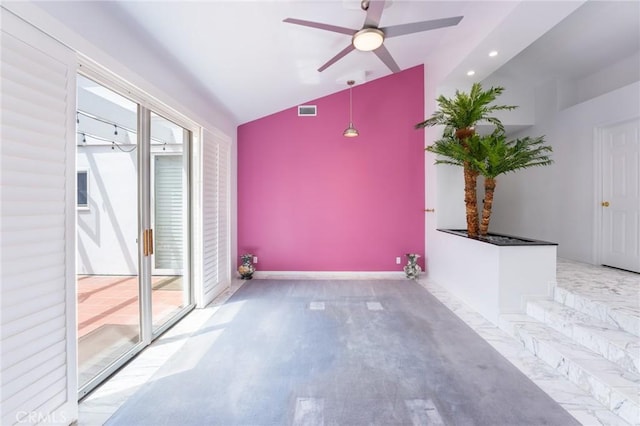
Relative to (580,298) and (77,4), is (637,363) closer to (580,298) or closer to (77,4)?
(580,298)

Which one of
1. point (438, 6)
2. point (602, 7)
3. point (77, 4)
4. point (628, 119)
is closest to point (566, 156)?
point (628, 119)

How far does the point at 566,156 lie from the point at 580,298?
10.4 feet

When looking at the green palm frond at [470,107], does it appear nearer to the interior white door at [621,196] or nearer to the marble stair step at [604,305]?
the interior white door at [621,196]

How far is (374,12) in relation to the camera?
219cm

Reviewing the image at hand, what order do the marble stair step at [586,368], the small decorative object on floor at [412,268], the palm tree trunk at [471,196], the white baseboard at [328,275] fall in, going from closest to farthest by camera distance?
the marble stair step at [586,368] < the palm tree trunk at [471,196] < the small decorative object on floor at [412,268] < the white baseboard at [328,275]

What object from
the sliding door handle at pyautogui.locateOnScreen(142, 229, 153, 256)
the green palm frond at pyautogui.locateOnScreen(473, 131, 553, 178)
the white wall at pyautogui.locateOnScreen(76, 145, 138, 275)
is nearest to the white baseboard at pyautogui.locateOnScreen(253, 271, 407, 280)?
the white wall at pyautogui.locateOnScreen(76, 145, 138, 275)

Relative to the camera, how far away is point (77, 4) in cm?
169

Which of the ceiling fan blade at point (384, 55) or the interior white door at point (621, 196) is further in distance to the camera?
the interior white door at point (621, 196)

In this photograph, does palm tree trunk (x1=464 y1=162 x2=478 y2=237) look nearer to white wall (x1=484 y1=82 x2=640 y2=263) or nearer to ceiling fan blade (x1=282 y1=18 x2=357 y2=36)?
white wall (x1=484 y1=82 x2=640 y2=263)

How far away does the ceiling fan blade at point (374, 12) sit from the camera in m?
2.05

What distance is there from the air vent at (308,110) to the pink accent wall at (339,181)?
0.26 feet

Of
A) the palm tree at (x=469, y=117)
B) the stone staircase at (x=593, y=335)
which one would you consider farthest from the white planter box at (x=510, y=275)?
the palm tree at (x=469, y=117)

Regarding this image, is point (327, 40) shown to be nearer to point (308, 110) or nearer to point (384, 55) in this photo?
point (384, 55)

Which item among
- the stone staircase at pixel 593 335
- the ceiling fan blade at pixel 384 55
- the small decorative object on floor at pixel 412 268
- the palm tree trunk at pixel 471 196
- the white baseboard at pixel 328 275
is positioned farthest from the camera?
the white baseboard at pixel 328 275
